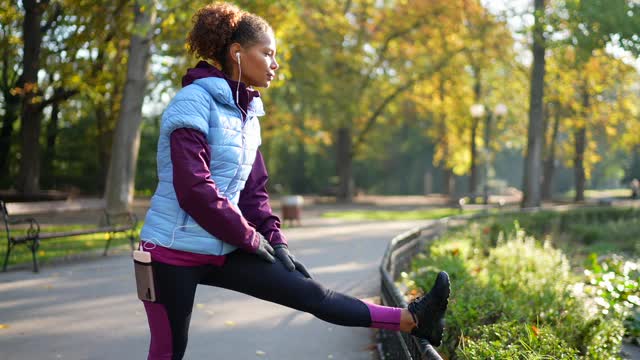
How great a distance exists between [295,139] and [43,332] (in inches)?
1318

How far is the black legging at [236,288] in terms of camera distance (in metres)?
2.91

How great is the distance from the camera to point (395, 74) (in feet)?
114

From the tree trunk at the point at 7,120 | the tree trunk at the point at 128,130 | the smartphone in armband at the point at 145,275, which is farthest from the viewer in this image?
the tree trunk at the point at 7,120

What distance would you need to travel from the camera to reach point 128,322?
7066 millimetres

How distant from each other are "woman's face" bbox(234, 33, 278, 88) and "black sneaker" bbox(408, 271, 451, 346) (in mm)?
1097

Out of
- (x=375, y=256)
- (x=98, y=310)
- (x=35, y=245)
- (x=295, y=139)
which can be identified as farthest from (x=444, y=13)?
(x=98, y=310)

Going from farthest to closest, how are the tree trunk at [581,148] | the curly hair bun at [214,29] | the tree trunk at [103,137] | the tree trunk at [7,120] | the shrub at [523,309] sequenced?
the tree trunk at [581,148] → the tree trunk at [103,137] → the tree trunk at [7,120] → the shrub at [523,309] → the curly hair bun at [214,29]

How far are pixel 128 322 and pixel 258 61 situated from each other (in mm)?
4594

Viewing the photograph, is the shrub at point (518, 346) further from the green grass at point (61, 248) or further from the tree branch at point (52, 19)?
the tree branch at point (52, 19)

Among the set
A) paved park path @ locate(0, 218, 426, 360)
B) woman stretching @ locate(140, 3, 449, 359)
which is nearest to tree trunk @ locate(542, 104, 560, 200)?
paved park path @ locate(0, 218, 426, 360)

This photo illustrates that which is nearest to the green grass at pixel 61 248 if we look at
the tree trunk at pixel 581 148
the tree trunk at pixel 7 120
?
the tree trunk at pixel 7 120

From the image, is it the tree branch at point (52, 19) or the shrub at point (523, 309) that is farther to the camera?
the tree branch at point (52, 19)

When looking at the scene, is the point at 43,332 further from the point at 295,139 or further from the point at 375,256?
the point at 295,139

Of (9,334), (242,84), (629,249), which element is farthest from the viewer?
(629,249)
